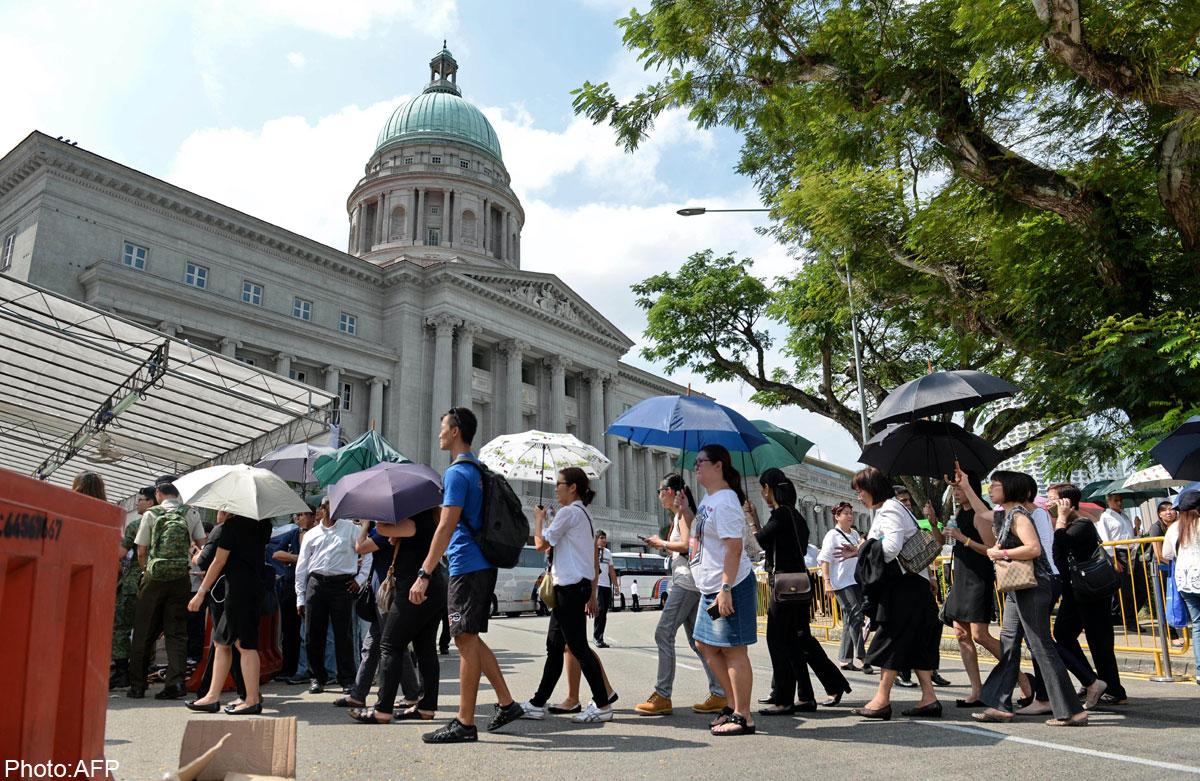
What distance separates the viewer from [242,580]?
259 inches

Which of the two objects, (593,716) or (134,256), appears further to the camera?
(134,256)

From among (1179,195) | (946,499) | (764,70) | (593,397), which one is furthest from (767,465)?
(593,397)

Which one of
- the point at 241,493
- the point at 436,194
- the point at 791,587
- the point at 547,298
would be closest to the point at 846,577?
the point at 791,587

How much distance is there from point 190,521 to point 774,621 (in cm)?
671

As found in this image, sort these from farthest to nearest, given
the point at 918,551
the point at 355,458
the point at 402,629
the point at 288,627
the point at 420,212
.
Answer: the point at 420,212 < the point at 355,458 < the point at 288,627 < the point at 918,551 < the point at 402,629

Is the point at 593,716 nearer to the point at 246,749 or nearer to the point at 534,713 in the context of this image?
the point at 534,713

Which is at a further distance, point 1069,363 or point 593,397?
point 593,397

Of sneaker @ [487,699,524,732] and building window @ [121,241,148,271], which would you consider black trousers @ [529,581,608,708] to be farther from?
building window @ [121,241,148,271]

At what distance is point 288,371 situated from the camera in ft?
121

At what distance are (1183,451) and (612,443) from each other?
49.6 metres

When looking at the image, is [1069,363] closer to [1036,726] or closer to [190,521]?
[1036,726]

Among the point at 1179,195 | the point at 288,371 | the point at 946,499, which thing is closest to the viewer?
the point at 1179,195

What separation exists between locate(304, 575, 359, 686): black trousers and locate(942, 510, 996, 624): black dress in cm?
561

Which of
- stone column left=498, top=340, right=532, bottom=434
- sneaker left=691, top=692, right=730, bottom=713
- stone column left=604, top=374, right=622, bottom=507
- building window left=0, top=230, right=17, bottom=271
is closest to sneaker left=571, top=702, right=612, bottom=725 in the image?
sneaker left=691, top=692, right=730, bottom=713
